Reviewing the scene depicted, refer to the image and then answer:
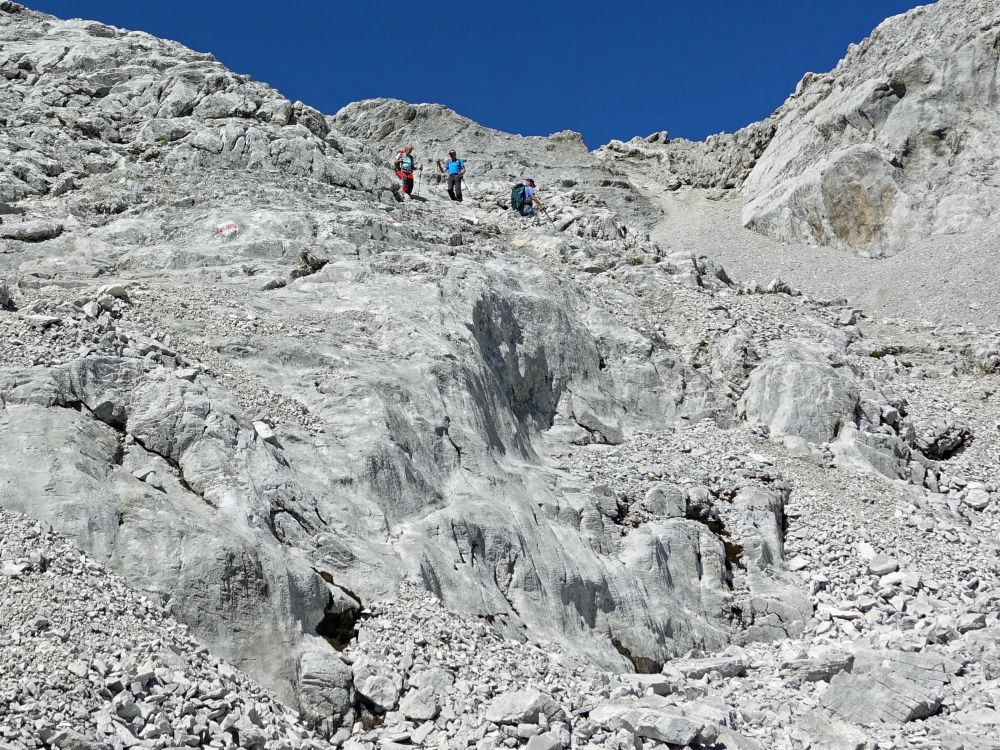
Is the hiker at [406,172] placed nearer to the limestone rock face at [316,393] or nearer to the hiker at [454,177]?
the limestone rock face at [316,393]

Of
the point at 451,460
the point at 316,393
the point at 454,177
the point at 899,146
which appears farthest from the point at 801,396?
the point at 899,146

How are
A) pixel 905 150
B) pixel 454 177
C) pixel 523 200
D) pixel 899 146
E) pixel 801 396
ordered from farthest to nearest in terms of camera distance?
pixel 899 146 < pixel 905 150 < pixel 454 177 < pixel 523 200 < pixel 801 396

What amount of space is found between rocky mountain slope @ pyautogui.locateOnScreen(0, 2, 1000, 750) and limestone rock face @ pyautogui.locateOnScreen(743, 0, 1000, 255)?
442 inches

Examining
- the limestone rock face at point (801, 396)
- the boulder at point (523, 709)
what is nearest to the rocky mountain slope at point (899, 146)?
the limestone rock face at point (801, 396)

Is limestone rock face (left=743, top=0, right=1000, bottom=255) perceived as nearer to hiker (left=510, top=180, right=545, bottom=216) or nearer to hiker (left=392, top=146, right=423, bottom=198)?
hiker (left=510, top=180, right=545, bottom=216)

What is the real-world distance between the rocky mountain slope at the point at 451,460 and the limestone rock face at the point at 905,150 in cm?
1124

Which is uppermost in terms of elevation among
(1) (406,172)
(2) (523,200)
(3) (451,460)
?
(1) (406,172)

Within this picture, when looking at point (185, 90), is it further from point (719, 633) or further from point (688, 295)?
point (719, 633)

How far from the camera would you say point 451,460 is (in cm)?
1602

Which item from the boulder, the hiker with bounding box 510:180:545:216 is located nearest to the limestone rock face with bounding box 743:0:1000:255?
the hiker with bounding box 510:180:545:216

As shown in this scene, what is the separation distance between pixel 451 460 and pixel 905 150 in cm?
3315

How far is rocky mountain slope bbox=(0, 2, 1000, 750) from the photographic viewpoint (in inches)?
437

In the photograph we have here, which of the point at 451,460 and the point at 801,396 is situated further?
the point at 801,396

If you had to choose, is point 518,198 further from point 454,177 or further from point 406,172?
point 406,172
